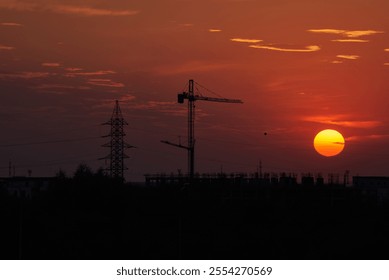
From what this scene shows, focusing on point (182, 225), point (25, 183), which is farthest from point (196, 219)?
point (25, 183)

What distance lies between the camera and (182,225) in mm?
62000

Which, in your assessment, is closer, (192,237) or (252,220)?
(192,237)

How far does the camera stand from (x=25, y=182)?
117m

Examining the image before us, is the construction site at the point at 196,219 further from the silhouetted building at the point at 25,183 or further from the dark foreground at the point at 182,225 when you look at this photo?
the silhouetted building at the point at 25,183

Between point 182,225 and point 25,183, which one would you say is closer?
point 182,225

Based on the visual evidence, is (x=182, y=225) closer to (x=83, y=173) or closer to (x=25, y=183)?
(x=83, y=173)

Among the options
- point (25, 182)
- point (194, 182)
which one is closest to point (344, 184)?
point (194, 182)

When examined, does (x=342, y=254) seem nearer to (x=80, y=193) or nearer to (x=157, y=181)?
(x=80, y=193)

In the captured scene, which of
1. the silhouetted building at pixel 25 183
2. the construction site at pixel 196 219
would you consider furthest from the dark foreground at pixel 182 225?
the silhouetted building at pixel 25 183

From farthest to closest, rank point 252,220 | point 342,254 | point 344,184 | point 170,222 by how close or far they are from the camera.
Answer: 1. point 344,184
2. point 252,220
3. point 170,222
4. point 342,254

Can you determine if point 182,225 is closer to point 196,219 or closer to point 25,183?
point 196,219

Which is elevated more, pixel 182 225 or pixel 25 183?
pixel 25 183

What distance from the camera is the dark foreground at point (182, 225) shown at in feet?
173

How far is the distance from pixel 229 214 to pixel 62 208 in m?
14.7
